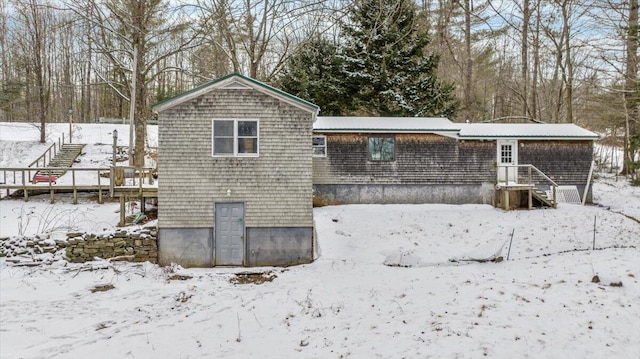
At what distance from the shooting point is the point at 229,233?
1088cm

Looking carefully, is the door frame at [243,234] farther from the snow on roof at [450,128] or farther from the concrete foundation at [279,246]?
the snow on roof at [450,128]

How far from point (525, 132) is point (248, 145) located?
1330 centimetres

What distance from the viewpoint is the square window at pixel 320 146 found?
16219mm

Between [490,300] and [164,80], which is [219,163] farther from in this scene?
[164,80]

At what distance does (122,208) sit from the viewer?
12477 millimetres

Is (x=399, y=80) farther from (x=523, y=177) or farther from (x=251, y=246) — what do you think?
(x=251, y=246)

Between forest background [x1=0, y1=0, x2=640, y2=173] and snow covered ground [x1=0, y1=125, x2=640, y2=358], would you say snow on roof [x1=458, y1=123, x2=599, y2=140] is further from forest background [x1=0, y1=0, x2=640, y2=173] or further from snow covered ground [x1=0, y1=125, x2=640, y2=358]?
snow covered ground [x1=0, y1=125, x2=640, y2=358]

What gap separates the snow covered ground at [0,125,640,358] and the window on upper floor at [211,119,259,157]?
350 centimetres

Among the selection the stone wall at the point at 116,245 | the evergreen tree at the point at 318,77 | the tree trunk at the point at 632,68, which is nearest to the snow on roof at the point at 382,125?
the evergreen tree at the point at 318,77

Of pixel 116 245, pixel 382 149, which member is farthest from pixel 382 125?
pixel 116 245

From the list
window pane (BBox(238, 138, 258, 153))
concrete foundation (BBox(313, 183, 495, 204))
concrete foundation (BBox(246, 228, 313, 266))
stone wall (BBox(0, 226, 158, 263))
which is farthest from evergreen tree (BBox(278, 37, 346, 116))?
stone wall (BBox(0, 226, 158, 263))

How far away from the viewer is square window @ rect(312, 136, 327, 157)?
16219 mm

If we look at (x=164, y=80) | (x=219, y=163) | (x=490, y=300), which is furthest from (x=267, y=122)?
(x=164, y=80)

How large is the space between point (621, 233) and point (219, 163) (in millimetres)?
12923
